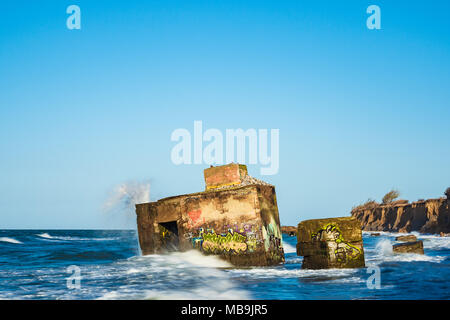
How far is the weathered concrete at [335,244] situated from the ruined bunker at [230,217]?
2.23 metres

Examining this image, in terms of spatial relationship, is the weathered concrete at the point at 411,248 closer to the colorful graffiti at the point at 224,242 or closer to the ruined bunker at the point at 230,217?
the ruined bunker at the point at 230,217

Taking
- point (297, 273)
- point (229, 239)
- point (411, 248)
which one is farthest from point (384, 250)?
point (297, 273)

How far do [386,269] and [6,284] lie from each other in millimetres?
10545

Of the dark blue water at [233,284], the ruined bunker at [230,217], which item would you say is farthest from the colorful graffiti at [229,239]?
the dark blue water at [233,284]

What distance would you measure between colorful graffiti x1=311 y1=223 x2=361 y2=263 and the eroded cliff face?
89.6 feet

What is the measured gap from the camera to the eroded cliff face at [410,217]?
142ft

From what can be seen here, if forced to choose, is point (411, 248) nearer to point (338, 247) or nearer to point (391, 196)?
point (338, 247)

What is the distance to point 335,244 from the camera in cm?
1212

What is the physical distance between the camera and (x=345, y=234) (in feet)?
39.8

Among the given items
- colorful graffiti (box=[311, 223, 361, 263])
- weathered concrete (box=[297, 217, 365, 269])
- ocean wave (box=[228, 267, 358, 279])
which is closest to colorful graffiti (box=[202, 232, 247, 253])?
ocean wave (box=[228, 267, 358, 279])

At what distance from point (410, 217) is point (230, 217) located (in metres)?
48.8

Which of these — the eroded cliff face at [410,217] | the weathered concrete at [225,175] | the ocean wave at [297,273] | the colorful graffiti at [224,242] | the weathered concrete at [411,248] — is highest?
the weathered concrete at [225,175]

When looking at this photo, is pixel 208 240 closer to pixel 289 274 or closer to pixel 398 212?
pixel 289 274
